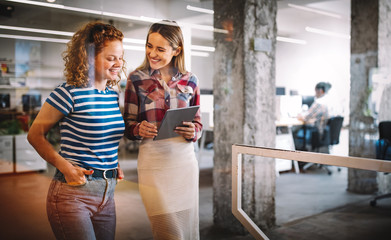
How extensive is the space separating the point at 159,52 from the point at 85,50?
1.16ft

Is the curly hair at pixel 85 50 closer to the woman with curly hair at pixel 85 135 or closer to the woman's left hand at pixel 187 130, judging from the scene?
the woman with curly hair at pixel 85 135

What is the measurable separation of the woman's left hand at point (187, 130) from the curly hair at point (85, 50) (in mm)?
367

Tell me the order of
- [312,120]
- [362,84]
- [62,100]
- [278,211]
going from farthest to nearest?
[312,120], [362,84], [278,211], [62,100]

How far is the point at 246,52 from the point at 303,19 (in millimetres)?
2842

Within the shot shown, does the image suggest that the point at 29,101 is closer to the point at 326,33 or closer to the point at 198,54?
the point at 198,54

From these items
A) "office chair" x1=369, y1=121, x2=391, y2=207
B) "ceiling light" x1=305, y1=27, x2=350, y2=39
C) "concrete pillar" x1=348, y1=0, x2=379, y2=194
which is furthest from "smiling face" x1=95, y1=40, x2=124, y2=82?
"ceiling light" x1=305, y1=27, x2=350, y2=39

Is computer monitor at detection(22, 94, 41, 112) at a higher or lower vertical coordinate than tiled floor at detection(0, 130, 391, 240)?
higher

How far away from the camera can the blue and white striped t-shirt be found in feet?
4.66

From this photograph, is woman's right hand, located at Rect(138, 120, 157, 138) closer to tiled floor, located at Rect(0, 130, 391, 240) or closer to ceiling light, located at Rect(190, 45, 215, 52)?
tiled floor, located at Rect(0, 130, 391, 240)

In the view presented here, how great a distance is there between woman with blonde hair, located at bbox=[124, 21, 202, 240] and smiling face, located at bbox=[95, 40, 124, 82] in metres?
0.10

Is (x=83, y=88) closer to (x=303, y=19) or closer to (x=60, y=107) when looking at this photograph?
(x=60, y=107)

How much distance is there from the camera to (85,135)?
144 cm

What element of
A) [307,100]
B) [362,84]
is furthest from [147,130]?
[307,100]

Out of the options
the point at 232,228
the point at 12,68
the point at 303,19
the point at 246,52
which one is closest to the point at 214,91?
the point at 246,52
